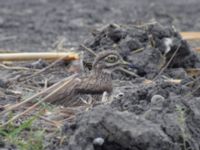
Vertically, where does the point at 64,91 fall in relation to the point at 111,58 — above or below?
below

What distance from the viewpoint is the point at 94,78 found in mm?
9523

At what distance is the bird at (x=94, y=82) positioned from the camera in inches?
354

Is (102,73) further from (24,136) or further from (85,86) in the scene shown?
(24,136)

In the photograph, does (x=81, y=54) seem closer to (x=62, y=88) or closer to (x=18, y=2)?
(x=62, y=88)

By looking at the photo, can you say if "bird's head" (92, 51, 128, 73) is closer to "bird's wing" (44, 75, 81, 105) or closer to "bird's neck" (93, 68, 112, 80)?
"bird's neck" (93, 68, 112, 80)

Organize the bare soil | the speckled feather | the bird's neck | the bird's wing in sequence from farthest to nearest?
the bird's neck
the speckled feather
the bird's wing
the bare soil

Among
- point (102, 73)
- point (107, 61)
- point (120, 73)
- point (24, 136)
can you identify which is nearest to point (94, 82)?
point (102, 73)

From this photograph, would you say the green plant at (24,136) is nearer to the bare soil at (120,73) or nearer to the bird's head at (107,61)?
the bare soil at (120,73)

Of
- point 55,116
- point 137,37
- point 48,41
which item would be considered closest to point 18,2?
point 48,41

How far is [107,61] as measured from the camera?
31.9ft

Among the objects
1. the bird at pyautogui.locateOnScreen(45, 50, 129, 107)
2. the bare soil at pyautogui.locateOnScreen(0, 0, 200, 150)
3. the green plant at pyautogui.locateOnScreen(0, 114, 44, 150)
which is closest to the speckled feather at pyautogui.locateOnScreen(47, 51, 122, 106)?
the bird at pyautogui.locateOnScreen(45, 50, 129, 107)

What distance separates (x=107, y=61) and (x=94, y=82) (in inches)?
15.3

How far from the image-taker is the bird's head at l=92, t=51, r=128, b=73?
31.8ft

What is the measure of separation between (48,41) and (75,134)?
6962 millimetres
